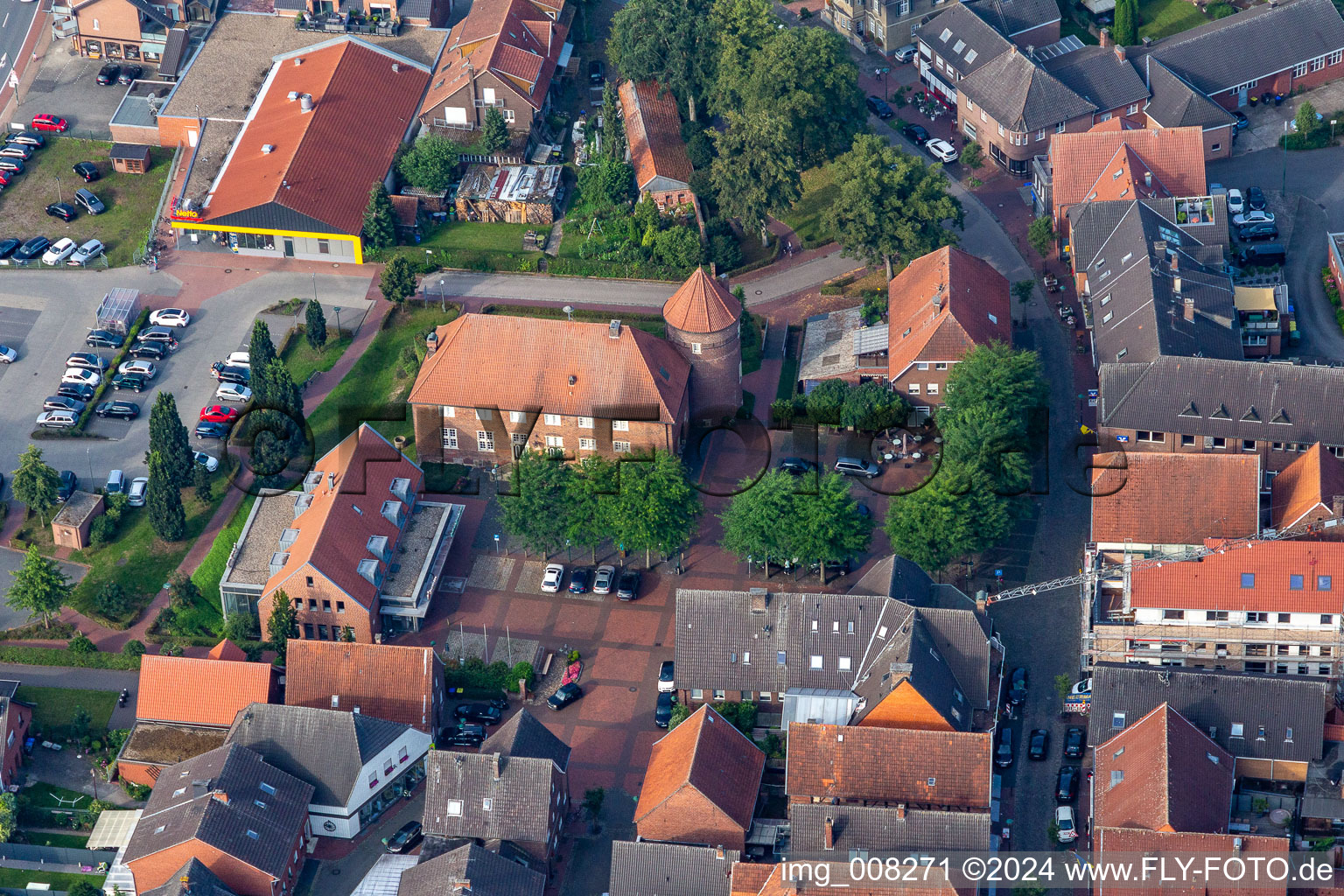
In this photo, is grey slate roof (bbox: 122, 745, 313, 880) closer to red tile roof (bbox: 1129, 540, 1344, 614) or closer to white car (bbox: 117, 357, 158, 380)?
white car (bbox: 117, 357, 158, 380)

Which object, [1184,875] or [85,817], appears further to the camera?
[85,817]

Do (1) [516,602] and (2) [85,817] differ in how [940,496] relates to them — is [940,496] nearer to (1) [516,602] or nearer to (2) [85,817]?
(1) [516,602]

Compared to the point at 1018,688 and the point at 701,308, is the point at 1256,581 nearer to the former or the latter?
the point at 1018,688

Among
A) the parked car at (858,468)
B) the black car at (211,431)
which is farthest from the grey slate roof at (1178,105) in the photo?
the black car at (211,431)

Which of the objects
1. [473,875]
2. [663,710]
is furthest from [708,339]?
[473,875]

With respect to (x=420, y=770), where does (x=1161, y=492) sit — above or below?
above

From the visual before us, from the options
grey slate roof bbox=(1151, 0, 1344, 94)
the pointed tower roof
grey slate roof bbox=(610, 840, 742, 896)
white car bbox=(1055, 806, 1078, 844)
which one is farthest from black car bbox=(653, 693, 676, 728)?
grey slate roof bbox=(1151, 0, 1344, 94)

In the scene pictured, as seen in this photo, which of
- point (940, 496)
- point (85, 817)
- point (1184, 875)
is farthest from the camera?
point (940, 496)

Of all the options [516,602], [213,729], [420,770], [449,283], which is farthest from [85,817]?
[449,283]
